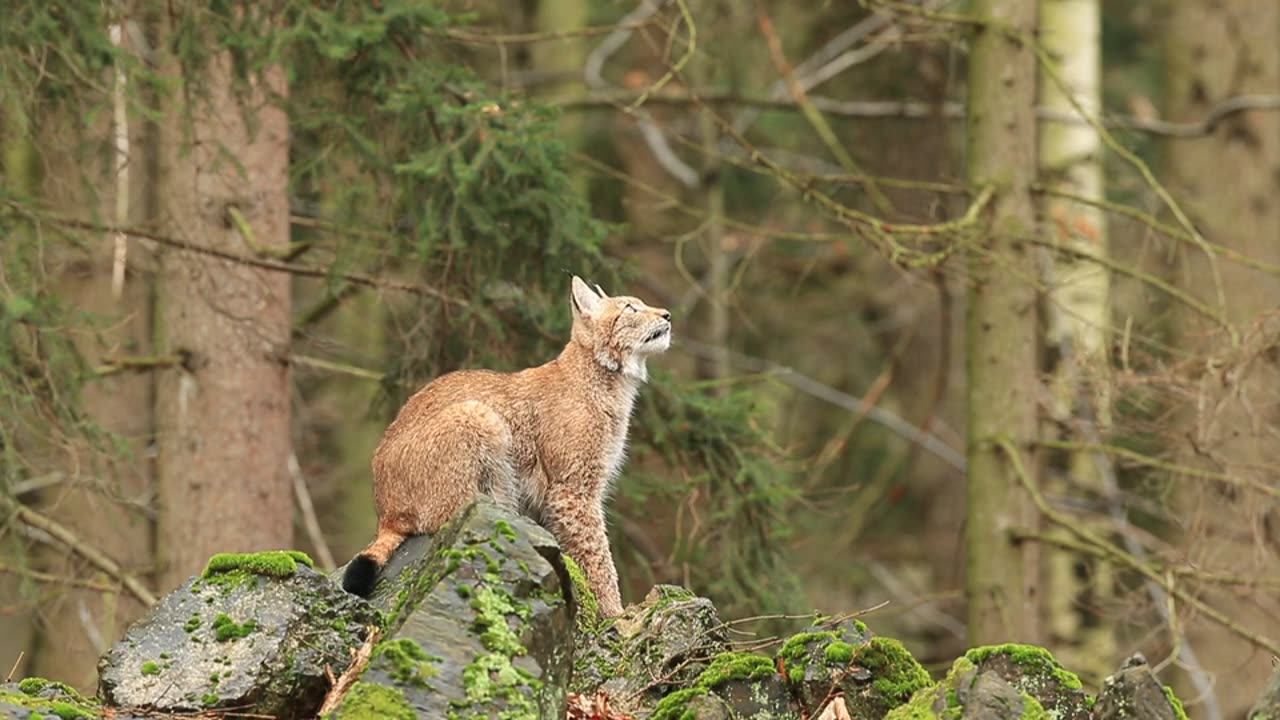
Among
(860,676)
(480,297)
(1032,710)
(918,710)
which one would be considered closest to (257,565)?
(860,676)

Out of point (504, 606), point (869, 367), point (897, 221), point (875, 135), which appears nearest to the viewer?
point (504, 606)

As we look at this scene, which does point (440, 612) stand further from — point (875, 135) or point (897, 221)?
point (875, 135)

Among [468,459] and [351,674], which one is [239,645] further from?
[468,459]

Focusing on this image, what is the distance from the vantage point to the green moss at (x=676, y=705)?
210 inches

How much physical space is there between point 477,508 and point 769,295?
1215 cm

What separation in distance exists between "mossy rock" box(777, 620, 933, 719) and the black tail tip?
65.0 inches

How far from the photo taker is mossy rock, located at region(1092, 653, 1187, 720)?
4762 millimetres

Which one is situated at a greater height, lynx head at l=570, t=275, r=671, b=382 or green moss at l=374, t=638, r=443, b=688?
lynx head at l=570, t=275, r=671, b=382

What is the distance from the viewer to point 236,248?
32.2 ft

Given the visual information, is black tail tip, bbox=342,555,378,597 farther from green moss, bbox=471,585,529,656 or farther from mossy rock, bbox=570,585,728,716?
green moss, bbox=471,585,529,656

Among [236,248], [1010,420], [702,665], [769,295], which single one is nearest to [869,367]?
[769,295]

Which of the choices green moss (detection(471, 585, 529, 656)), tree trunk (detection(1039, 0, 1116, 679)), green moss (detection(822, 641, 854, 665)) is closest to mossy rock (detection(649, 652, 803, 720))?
green moss (detection(822, 641, 854, 665))

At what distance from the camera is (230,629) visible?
524cm

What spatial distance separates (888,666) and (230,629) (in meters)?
1.92
